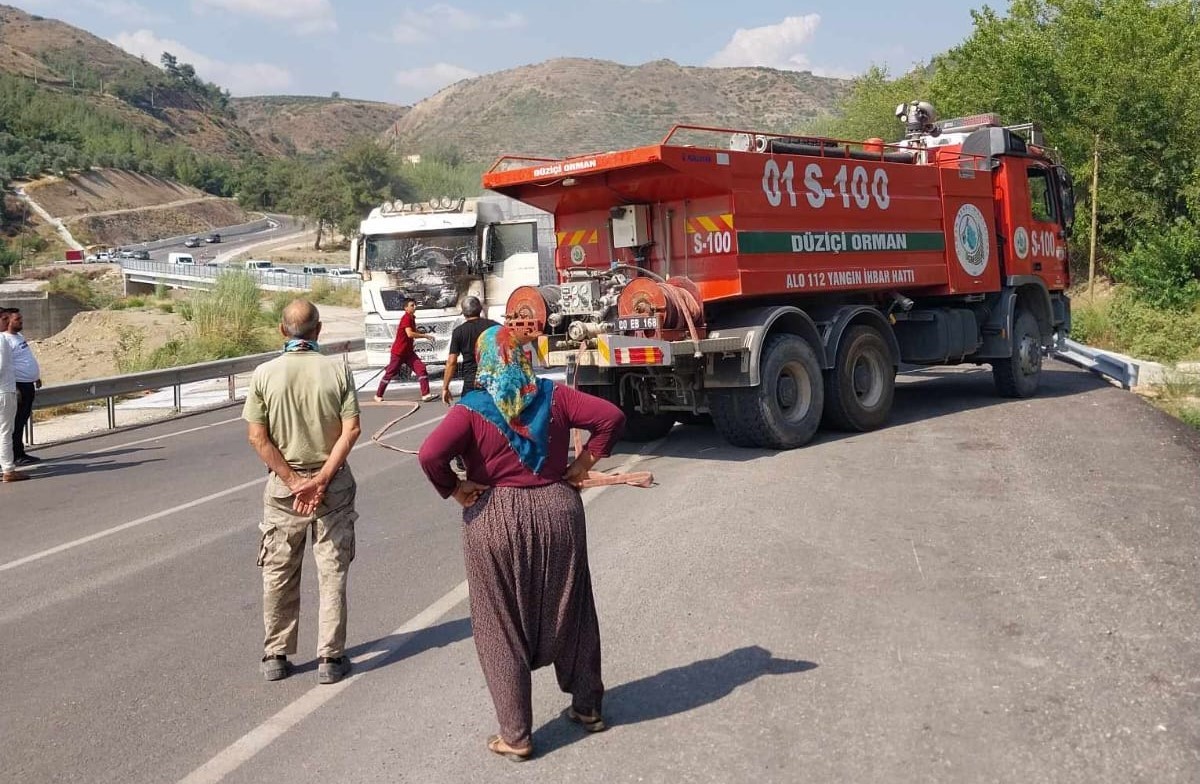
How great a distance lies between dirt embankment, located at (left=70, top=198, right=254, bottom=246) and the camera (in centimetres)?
9031

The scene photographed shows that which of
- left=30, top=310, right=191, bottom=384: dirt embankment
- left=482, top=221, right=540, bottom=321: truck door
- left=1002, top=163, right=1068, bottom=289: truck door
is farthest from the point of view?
left=30, top=310, right=191, bottom=384: dirt embankment

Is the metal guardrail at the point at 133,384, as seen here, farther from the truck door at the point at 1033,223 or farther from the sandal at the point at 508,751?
the sandal at the point at 508,751

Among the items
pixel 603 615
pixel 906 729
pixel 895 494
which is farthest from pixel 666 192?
pixel 906 729

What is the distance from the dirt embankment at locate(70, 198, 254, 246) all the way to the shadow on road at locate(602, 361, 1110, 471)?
272 feet

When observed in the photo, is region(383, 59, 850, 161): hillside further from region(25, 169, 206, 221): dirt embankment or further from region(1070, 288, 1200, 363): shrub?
region(1070, 288, 1200, 363): shrub

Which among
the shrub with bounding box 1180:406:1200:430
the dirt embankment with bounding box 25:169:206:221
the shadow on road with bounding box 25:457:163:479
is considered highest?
the dirt embankment with bounding box 25:169:206:221

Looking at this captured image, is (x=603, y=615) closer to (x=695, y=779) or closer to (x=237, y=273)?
(x=695, y=779)

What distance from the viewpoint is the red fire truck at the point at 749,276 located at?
32.2 ft

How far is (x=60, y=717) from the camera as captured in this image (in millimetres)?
4836

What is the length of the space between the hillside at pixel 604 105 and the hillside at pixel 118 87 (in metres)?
28.1

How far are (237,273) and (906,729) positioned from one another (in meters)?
27.5

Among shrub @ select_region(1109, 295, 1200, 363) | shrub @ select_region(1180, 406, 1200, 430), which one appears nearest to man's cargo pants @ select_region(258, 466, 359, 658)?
shrub @ select_region(1180, 406, 1200, 430)

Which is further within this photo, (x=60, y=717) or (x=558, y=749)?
(x=60, y=717)

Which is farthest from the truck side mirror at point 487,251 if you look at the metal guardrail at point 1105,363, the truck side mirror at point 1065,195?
the metal guardrail at point 1105,363
